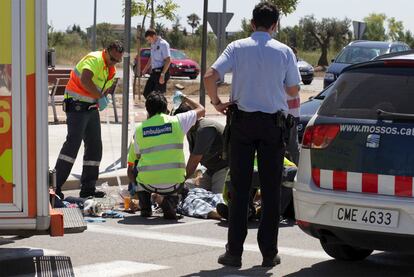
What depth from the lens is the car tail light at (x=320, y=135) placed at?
22.9 feet

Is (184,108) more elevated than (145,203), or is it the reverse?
(184,108)

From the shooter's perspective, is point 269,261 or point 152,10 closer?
point 269,261

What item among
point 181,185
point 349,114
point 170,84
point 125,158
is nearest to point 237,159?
point 349,114

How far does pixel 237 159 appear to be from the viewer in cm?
734

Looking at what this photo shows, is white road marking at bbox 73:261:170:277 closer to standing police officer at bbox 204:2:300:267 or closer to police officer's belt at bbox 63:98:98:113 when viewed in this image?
standing police officer at bbox 204:2:300:267

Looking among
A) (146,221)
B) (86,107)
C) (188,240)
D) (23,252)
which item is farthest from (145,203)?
(23,252)

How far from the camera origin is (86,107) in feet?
36.3

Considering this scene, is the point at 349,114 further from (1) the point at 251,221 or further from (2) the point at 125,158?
(2) the point at 125,158

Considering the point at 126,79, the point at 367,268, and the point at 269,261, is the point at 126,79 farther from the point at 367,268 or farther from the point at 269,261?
the point at 367,268

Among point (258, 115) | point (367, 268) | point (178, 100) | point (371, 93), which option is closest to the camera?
point (371, 93)

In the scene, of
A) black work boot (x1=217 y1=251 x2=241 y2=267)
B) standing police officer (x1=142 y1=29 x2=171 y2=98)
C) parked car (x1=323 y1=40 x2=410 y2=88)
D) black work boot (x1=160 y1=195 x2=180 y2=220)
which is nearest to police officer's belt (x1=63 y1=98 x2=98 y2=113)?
black work boot (x1=160 y1=195 x2=180 y2=220)

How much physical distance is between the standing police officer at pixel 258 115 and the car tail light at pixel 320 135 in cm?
24

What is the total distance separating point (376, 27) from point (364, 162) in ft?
286

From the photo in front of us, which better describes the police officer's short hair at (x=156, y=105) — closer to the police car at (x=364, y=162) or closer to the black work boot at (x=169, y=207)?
the black work boot at (x=169, y=207)
